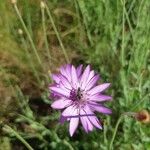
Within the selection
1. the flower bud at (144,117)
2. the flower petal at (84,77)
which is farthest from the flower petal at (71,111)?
the flower bud at (144,117)

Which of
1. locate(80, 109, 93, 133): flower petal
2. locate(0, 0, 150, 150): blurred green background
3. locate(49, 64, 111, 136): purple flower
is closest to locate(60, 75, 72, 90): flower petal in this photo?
locate(49, 64, 111, 136): purple flower

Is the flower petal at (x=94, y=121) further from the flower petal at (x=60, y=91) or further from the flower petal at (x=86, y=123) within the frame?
the flower petal at (x=60, y=91)

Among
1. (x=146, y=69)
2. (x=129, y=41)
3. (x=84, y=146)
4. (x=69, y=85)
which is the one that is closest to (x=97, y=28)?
(x=129, y=41)

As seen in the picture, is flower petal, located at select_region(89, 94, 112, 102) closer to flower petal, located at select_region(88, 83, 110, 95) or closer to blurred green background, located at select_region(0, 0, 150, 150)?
flower petal, located at select_region(88, 83, 110, 95)

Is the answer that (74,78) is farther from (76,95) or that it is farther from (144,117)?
(144,117)

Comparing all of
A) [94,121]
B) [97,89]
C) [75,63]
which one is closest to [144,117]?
[94,121]

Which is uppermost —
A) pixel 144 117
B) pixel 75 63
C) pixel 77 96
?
pixel 75 63

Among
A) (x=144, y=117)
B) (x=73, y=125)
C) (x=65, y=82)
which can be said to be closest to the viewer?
(x=144, y=117)
